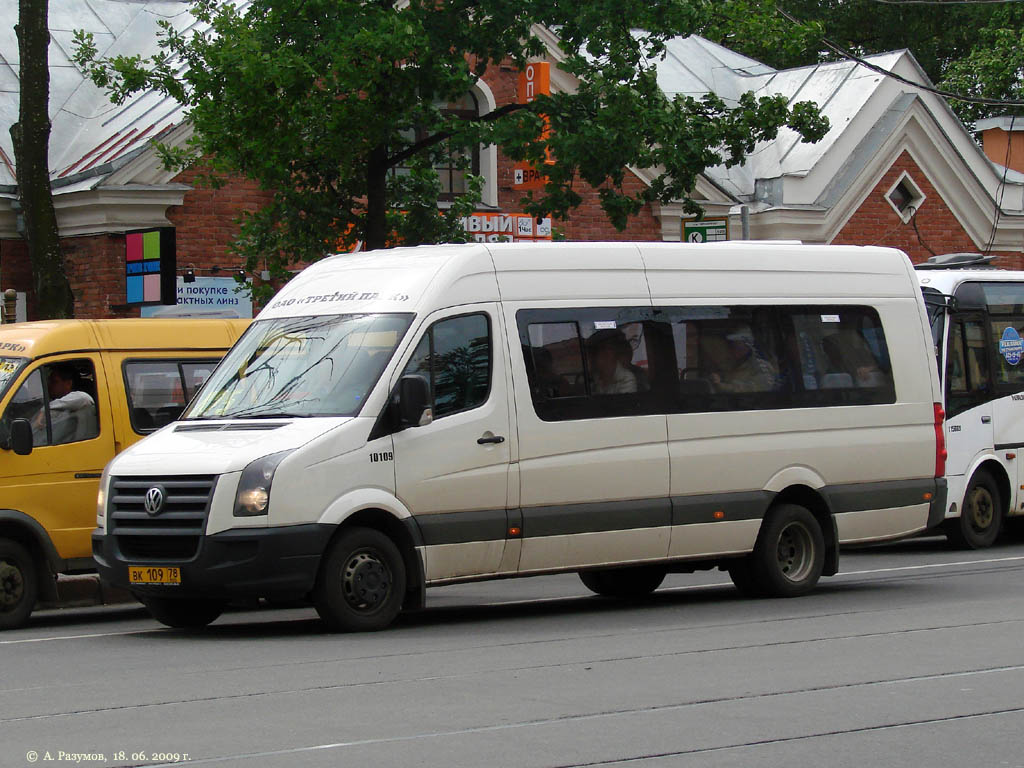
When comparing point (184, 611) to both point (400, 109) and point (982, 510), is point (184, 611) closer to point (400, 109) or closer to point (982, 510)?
point (400, 109)

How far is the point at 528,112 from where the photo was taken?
68.0ft

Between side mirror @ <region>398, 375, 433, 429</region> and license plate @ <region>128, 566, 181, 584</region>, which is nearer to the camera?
license plate @ <region>128, 566, 181, 584</region>

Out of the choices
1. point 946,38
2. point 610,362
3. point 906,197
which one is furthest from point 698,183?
point 946,38

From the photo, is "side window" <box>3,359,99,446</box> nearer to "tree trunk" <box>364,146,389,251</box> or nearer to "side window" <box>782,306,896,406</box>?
"side window" <box>782,306,896,406</box>

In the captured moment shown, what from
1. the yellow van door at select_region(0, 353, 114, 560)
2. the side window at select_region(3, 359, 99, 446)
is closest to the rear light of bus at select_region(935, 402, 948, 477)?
the yellow van door at select_region(0, 353, 114, 560)

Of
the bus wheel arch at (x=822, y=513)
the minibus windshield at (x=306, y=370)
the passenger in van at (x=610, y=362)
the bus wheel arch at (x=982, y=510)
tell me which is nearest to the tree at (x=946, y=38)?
the bus wheel arch at (x=982, y=510)

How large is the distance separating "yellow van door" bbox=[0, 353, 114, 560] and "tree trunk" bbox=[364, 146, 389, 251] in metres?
7.16

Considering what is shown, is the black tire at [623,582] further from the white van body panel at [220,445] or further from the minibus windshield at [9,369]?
the minibus windshield at [9,369]

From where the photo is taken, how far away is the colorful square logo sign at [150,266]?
76.4 feet

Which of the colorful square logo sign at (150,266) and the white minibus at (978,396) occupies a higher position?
the colorful square logo sign at (150,266)

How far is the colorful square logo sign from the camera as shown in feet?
76.4

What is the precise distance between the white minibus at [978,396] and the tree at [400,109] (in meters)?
3.29

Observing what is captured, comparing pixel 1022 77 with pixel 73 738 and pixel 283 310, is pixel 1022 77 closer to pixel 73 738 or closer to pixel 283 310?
pixel 283 310

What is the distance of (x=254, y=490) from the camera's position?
1082cm
